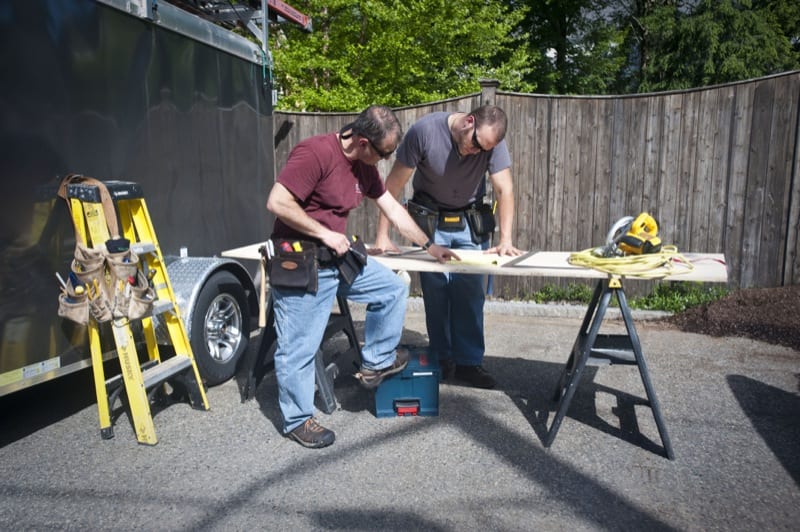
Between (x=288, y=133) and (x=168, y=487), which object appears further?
(x=288, y=133)

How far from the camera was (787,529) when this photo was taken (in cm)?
280

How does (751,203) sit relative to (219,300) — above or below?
above

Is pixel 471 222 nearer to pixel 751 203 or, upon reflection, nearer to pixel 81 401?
pixel 81 401

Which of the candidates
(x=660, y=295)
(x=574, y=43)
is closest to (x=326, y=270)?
(x=660, y=295)

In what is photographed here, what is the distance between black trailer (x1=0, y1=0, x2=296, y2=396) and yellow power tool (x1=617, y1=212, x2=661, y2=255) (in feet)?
9.54

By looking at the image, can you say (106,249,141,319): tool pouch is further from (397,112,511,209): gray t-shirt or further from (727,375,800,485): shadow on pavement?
(727,375,800,485): shadow on pavement

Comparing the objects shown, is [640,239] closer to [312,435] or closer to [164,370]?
[312,435]

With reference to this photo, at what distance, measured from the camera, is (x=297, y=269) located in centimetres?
349

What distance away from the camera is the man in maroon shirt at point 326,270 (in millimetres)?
3424

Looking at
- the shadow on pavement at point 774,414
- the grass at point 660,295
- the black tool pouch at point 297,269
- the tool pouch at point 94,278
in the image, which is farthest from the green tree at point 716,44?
the tool pouch at point 94,278

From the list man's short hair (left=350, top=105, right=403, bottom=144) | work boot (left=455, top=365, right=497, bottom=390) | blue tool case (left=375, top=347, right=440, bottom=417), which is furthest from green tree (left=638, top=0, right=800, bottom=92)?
man's short hair (left=350, top=105, right=403, bottom=144)

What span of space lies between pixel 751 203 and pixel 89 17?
6250mm

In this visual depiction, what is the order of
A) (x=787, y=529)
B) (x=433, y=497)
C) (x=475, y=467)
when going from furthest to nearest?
(x=475, y=467)
(x=433, y=497)
(x=787, y=529)

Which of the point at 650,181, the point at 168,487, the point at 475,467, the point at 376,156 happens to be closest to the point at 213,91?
the point at 376,156
